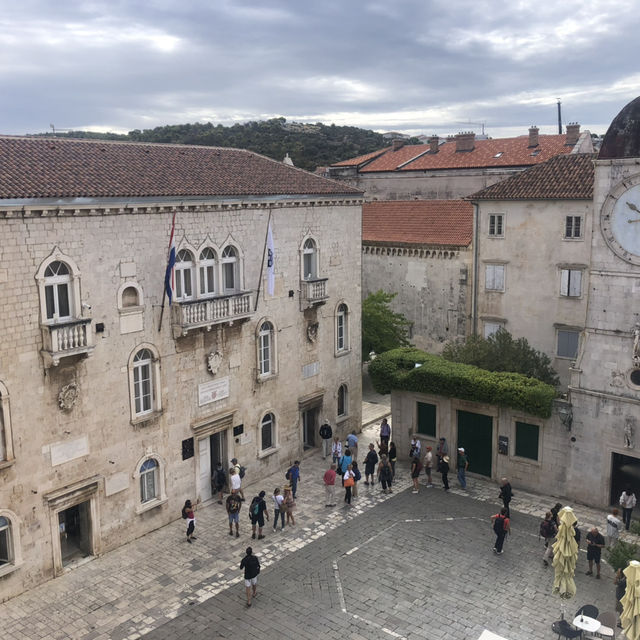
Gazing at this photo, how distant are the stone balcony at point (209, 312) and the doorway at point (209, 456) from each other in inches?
166

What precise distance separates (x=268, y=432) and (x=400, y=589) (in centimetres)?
978

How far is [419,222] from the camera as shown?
41.4m

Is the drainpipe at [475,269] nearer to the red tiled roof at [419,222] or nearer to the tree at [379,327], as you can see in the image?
the red tiled roof at [419,222]

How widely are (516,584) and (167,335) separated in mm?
12860

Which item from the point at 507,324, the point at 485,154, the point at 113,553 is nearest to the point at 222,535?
the point at 113,553

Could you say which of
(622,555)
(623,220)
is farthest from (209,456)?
(623,220)

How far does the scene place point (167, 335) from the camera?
2238cm

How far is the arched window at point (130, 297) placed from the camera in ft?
69.0

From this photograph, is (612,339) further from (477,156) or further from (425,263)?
(477,156)

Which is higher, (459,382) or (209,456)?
(459,382)

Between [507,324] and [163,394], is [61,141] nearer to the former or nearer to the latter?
[163,394]

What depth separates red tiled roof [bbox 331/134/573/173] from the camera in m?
51.0

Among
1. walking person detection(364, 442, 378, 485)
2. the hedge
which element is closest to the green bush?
the hedge

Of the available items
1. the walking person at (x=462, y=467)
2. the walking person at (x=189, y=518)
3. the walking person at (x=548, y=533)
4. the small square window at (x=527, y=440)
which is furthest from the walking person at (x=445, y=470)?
the walking person at (x=189, y=518)
